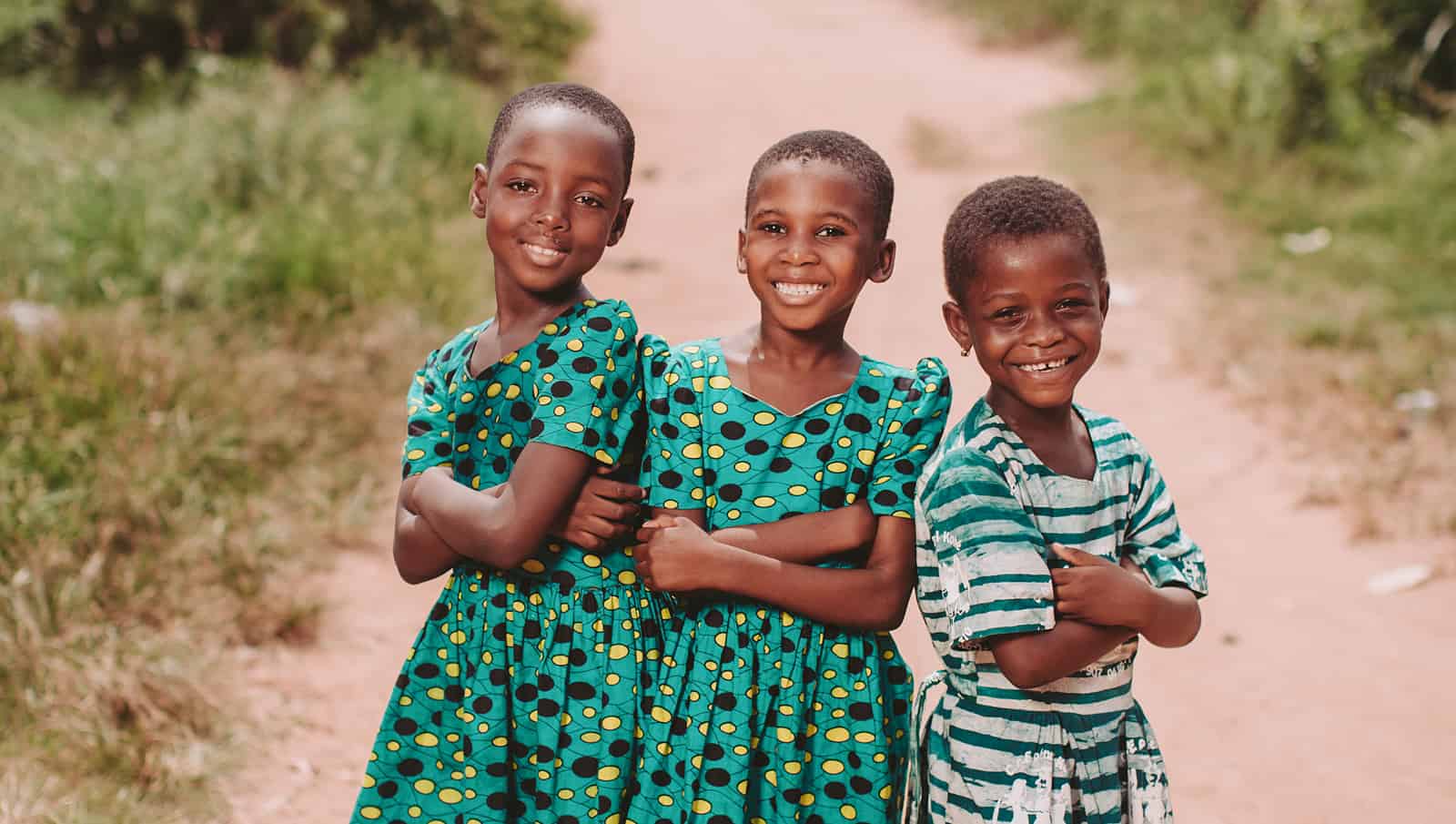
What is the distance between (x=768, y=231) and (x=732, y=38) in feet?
36.3

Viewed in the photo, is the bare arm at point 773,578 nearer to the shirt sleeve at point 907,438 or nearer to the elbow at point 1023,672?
the shirt sleeve at point 907,438

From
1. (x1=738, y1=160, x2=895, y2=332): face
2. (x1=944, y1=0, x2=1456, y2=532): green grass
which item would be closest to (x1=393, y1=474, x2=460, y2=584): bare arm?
(x1=738, y1=160, x2=895, y2=332): face

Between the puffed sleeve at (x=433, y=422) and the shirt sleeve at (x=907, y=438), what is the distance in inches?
26.2

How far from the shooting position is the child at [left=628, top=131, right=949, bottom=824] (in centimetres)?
202

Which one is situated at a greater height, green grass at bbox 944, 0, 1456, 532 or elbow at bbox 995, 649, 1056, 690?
green grass at bbox 944, 0, 1456, 532

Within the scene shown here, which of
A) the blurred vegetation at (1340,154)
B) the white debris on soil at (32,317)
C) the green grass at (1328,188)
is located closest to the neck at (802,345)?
the green grass at (1328,188)

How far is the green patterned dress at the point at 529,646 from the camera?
2.06 metres

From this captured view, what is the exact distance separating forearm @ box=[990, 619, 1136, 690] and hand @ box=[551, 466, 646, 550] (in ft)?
1.89

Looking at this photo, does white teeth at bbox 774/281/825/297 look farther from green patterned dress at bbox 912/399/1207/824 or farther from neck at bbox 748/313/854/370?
green patterned dress at bbox 912/399/1207/824

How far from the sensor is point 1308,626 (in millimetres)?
3812

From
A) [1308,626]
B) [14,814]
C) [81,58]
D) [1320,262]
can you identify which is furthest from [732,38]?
[14,814]

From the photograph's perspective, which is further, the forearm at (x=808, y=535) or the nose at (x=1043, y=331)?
the forearm at (x=808, y=535)

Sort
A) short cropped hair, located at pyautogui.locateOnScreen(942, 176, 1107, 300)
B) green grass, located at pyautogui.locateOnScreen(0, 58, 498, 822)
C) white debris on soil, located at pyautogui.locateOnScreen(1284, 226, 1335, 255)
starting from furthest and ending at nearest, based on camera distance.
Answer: white debris on soil, located at pyautogui.locateOnScreen(1284, 226, 1335, 255) → green grass, located at pyautogui.locateOnScreen(0, 58, 498, 822) → short cropped hair, located at pyautogui.locateOnScreen(942, 176, 1107, 300)

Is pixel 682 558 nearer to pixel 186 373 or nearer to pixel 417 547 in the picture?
pixel 417 547
